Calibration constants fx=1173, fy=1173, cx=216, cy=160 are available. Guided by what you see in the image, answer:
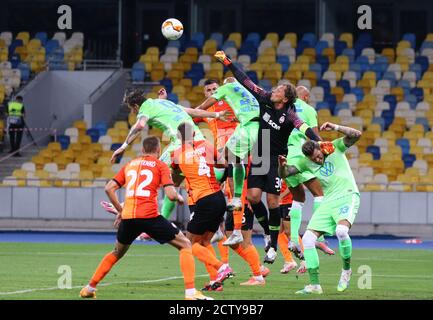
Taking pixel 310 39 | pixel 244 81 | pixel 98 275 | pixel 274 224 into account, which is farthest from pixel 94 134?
pixel 98 275

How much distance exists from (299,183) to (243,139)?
1063 mm

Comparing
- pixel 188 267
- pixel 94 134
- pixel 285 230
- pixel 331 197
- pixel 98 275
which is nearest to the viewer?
pixel 188 267

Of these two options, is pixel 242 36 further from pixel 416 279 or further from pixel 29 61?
pixel 416 279

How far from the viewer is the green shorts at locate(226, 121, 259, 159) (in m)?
17.0

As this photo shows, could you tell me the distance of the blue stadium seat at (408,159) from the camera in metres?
30.8

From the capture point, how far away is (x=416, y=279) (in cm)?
1683

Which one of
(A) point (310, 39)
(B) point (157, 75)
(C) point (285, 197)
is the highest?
(A) point (310, 39)

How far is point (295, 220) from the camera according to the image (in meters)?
17.4

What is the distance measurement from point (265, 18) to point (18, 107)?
9.42 metres

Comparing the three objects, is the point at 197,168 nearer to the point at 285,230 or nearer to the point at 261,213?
the point at 261,213

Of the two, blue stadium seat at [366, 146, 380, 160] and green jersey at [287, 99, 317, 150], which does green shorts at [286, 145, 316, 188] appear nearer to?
green jersey at [287, 99, 317, 150]

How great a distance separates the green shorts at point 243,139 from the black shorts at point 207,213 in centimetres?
226
